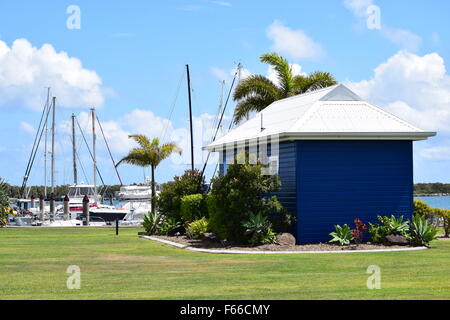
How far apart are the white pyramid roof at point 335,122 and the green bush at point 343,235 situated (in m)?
3.02

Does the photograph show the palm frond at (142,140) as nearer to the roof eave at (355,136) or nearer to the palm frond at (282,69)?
the palm frond at (282,69)

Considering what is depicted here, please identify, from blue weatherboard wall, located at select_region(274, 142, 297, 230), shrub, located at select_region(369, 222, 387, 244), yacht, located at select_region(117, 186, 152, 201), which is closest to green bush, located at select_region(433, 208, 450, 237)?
shrub, located at select_region(369, 222, 387, 244)

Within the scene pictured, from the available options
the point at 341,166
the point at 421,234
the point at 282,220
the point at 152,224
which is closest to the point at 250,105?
the point at 152,224

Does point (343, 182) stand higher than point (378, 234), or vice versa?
point (343, 182)

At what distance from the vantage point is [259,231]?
2455 centimetres

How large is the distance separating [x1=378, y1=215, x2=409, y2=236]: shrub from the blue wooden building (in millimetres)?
534

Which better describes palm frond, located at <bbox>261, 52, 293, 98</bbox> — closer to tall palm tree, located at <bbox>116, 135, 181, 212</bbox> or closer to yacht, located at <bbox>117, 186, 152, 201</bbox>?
tall palm tree, located at <bbox>116, 135, 181, 212</bbox>

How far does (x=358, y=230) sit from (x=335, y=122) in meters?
3.82

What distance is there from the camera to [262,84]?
1708 inches

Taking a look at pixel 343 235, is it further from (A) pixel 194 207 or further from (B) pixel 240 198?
(A) pixel 194 207

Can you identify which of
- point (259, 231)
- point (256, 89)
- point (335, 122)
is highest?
point (256, 89)

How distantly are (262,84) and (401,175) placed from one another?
1848 cm

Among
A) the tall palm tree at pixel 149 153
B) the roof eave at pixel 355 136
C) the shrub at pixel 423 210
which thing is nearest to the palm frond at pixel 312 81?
the tall palm tree at pixel 149 153
